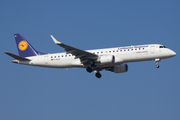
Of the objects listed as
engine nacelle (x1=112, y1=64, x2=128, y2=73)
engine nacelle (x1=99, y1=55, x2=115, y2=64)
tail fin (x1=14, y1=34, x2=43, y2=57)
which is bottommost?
engine nacelle (x1=112, y1=64, x2=128, y2=73)

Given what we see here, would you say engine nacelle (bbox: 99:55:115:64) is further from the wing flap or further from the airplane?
the wing flap

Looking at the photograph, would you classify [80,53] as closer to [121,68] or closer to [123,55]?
[123,55]

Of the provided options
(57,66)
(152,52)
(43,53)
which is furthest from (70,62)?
(152,52)

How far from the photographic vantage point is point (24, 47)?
155ft

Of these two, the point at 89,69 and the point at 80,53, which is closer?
the point at 80,53

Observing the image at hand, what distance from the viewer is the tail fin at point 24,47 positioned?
152 ft

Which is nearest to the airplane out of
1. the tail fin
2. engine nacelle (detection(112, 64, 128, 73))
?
the tail fin

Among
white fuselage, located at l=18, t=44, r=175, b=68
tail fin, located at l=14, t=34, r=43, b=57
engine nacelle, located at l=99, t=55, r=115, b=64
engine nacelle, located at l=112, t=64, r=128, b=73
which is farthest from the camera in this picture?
tail fin, located at l=14, t=34, r=43, b=57

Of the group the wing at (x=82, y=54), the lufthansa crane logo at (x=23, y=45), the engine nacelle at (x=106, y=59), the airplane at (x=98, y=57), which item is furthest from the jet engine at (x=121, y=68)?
the lufthansa crane logo at (x=23, y=45)

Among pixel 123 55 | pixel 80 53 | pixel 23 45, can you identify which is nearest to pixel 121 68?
pixel 123 55

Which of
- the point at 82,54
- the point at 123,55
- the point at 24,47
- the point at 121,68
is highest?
the point at 24,47

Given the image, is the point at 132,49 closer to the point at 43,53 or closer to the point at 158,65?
the point at 158,65

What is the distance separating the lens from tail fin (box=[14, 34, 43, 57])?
46312mm

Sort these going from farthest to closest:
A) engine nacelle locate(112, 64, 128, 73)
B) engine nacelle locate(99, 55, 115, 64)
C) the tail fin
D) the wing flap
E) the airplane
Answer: the tail fin → engine nacelle locate(112, 64, 128, 73) → the airplane → engine nacelle locate(99, 55, 115, 64) → the wing flap
